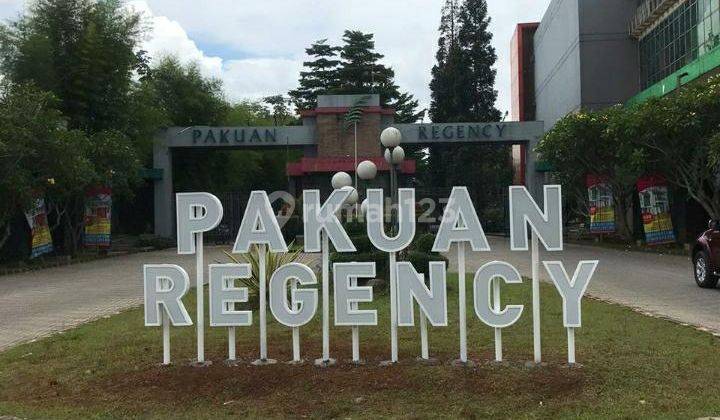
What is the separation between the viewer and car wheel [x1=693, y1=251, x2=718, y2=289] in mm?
12641

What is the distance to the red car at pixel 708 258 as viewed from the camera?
12.4m

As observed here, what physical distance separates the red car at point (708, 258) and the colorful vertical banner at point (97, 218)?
20578mm

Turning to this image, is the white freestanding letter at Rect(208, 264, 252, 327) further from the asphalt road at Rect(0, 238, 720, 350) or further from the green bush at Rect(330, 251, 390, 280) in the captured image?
the green bush at Rect(330, 251, 390, 280)

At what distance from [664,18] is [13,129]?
26.3 m

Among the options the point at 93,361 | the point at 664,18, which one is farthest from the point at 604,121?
the point at 93,361

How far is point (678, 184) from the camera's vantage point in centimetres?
2275

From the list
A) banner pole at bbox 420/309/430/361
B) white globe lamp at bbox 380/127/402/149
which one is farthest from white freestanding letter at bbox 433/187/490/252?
white globe lamp at bbox 380/127/402/149

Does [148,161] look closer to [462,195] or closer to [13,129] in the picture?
[13,129]

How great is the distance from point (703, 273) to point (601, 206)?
15213 millimetres

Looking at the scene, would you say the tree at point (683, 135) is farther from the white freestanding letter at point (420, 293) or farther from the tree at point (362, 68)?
the tree at point (362, 68)

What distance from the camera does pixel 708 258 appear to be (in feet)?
41.3

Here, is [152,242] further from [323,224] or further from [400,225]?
[400,225]

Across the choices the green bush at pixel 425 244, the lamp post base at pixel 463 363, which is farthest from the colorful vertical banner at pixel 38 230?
the lamp post base at pixel 463 363

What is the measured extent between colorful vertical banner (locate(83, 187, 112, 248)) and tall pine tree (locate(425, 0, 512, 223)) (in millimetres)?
25978
